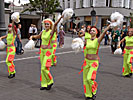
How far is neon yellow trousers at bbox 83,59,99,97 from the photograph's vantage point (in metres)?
4.62

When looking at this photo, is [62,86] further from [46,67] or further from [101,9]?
[101,9]

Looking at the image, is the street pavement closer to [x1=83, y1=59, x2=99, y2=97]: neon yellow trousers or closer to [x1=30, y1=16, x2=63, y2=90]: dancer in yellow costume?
[x1=30, y1=16, x2=63, y2=90]: dancer in yellow costume

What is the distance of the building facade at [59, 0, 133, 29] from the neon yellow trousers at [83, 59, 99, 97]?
3526cm

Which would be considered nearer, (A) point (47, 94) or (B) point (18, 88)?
(A) point (47, 94)

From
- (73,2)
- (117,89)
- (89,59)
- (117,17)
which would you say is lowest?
(117,89)

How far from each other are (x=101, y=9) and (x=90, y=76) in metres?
38.3

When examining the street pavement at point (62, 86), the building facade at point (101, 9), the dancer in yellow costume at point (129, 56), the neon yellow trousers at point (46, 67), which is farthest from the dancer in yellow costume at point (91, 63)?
the building facade at point (101, 9)

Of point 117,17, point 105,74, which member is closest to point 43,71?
point 117,17

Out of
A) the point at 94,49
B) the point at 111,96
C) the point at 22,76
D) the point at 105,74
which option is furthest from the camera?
the point at 105,74

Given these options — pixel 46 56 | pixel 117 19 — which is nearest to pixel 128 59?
pixel 117 19

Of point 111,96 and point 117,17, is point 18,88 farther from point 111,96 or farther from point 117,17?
point 117,17

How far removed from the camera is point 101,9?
41.1 m

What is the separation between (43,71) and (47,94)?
2.13ft

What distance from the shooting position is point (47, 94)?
5219 mm
